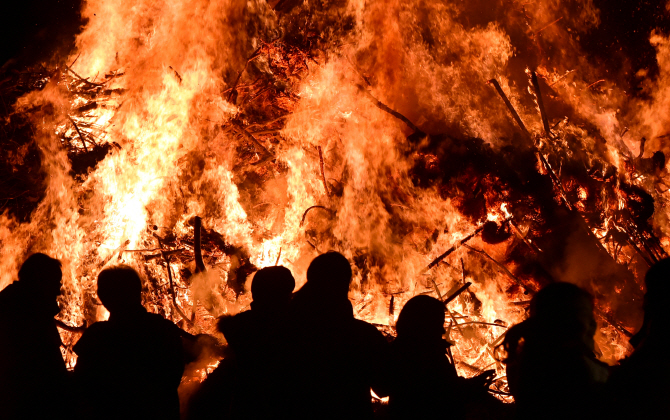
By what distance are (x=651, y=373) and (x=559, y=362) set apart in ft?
1.47

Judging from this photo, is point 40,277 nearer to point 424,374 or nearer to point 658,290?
point 424,374

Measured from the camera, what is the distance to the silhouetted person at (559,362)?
238 cm

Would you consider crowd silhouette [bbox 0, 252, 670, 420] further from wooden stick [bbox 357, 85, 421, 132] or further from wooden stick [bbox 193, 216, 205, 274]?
wooden stick [bbox 357, 85, 421, 132]

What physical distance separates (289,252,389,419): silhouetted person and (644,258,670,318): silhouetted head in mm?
1669

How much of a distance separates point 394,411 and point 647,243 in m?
4.68

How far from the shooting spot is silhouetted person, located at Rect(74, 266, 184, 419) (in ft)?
8.82

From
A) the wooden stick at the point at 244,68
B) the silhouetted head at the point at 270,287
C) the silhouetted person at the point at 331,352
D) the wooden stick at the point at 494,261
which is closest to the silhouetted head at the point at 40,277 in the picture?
the silhouetted head at the point at 270,287

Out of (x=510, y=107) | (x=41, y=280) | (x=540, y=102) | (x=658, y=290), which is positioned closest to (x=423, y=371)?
(x=658, y=290)

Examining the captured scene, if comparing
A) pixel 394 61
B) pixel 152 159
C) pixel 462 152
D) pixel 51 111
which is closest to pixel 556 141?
pixel 462 152

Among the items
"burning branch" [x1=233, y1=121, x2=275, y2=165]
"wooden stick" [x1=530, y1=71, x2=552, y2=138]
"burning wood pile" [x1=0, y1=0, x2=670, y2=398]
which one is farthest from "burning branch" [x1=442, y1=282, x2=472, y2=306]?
"burning branch" [x1=233, y1=121, x2=275, y2=165]

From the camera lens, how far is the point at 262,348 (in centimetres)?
258

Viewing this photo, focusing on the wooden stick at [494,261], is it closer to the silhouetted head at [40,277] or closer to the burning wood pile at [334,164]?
the burning wood pile at [334,164]

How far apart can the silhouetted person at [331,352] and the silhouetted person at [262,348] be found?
0.09 metres

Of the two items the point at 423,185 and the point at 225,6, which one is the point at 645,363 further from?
the point at 225,6
